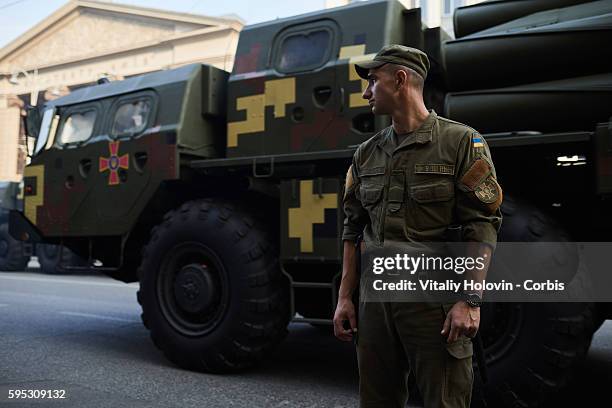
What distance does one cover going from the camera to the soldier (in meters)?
1.89

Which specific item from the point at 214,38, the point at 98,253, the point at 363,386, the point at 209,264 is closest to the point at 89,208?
the point at 98,253

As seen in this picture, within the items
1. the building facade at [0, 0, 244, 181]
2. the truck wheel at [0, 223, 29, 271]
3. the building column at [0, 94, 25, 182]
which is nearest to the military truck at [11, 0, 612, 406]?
the truck wheel at [0, 223, 29, 271]

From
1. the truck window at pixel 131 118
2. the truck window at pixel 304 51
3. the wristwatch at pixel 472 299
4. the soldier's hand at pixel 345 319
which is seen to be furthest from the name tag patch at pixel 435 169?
the truck window at pixel 131 118

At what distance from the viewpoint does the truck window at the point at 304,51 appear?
4.38 metres

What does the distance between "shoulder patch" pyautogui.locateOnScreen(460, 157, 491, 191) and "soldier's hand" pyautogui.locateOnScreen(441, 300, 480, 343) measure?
374 mm

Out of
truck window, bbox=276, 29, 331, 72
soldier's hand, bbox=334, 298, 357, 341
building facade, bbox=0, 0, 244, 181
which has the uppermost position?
building facade, bbox=0, 0, 244, 181

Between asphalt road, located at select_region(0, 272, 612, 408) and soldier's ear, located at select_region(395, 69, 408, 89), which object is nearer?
soldier's ear, located at select_region(395, 69, 408, 89)

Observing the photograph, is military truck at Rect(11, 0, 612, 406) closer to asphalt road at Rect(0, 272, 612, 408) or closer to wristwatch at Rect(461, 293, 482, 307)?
asphalt road at Rect(0, 272, 612, 408)

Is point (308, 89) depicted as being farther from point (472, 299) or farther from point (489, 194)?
point (472, 299)

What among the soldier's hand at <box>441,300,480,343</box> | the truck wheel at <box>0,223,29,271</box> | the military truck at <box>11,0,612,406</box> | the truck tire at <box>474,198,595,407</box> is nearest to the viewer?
the soldier's hand at <box>441,300,480,343</box>

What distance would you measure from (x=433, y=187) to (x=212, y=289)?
2.71 meters

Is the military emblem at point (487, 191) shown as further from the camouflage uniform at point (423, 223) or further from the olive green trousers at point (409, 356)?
the olive green trousers at point (409, 356)

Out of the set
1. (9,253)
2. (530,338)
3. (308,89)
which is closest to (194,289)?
(308,89)

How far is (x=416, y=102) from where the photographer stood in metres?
2.09
